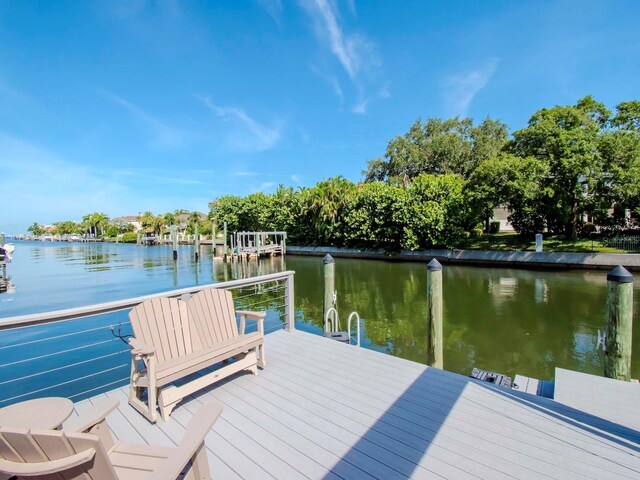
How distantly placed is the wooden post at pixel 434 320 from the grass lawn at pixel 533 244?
58.7 ft

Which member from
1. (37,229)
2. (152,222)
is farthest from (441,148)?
(37,229)

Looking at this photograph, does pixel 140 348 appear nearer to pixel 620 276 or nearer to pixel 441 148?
pixel 620 276

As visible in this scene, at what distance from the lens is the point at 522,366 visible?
19.5 feet

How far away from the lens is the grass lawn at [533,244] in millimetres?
17641

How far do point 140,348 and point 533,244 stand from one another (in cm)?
2303

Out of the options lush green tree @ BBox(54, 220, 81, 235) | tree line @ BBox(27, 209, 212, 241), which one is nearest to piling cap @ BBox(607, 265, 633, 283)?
tree line @ BBox(27, 209, 212, 241)

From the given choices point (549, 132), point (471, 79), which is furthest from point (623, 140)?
point (471, 79)

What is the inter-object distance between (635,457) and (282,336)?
353cm

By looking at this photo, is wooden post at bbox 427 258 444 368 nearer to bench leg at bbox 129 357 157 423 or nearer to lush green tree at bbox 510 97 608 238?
bench leg at bbox 129 357 157 423

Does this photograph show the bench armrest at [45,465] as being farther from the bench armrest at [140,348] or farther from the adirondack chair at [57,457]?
the bench armrest at [140,348]

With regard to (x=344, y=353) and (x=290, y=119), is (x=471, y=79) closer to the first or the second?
(x=290, y=119)

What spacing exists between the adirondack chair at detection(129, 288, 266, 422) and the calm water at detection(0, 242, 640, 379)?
172 inches

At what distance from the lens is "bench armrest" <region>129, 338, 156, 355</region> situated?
92.6 inches

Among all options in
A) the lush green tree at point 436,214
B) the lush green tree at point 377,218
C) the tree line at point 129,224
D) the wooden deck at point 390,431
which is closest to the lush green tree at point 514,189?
the lush green tree at point 436,214
